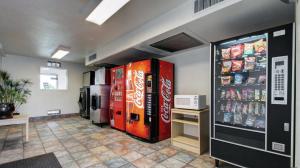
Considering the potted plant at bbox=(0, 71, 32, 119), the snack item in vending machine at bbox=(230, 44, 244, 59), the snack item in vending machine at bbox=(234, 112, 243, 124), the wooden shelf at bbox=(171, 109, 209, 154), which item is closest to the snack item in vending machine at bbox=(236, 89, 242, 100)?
the snack item in vending machine at bbox=(234, 112, 243, 124)

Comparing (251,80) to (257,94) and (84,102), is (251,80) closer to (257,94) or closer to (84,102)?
(257,94)

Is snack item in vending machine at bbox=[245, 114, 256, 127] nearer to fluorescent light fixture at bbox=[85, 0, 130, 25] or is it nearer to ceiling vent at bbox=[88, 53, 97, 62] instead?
fluorescent light fixture at bbox=[85, 0, 130, 25]

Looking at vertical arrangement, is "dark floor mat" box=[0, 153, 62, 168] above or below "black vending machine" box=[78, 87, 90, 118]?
below

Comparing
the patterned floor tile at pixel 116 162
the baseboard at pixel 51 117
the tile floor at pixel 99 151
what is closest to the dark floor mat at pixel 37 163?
the tile floor at pixel 99 151

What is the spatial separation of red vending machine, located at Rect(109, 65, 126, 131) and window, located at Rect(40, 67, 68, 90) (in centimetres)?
352

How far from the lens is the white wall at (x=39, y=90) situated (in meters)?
5.85

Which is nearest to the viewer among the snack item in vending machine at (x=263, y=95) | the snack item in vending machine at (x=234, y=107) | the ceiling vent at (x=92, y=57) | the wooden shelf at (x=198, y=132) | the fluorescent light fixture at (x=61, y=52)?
the snack item in vending machine at (x=263, y=95)

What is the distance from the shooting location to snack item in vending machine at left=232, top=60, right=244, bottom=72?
86.2 inches

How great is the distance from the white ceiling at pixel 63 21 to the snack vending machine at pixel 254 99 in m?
1.26

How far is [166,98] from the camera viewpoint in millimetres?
3842

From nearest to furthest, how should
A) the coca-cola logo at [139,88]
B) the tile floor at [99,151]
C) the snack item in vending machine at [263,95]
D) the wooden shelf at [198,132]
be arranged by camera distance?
the snack item in vending machine at [263,95] → the tile floor at [99,151] → the wooden shelf at [198,132] → the coca-cola logo at [139,88]

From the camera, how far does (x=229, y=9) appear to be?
192 centimetres

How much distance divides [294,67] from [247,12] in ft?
3.00

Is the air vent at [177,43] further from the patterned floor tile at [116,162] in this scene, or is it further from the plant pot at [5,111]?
the plant pot at [5,111]
